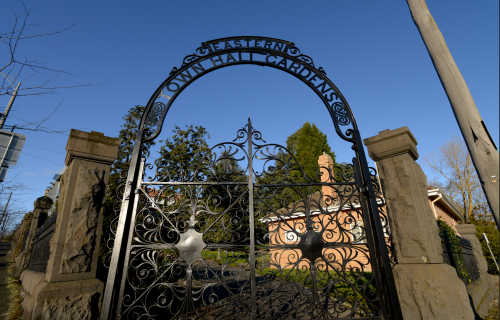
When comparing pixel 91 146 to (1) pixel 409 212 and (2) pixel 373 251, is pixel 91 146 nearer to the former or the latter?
(2) pixel 373 251

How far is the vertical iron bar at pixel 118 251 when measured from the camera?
8.29ft

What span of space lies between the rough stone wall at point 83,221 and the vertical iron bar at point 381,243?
337 centimetres

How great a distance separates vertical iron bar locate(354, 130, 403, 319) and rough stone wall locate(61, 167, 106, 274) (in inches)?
133

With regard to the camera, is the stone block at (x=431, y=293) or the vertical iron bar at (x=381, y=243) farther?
the vertical iron bar at (x=381, y=243)

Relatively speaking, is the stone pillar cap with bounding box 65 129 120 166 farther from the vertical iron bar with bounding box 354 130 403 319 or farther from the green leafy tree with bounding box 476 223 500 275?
the green leafy tree with bounding box 476 223 500 275

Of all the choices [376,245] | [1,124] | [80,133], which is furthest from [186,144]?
[376,245]

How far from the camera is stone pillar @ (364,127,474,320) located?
2457mm

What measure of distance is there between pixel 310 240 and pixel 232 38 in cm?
347

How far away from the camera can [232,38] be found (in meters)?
4.05

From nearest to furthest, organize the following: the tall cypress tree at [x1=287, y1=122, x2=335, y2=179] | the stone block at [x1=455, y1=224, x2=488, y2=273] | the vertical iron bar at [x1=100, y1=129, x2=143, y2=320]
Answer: the vertical iron bar at [x1=100, y1=129, x2=143, y2=320]
the stone block at [x1=455, y1=224, x2=488, y2=273]
the tall cypress tree at [x1=287, y1=122, x2=335, y2=179]

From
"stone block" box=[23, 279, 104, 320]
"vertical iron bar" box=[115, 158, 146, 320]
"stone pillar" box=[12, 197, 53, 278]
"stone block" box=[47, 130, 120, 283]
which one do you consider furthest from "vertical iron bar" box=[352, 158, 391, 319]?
"stone pillar" box=[12, 197, 53, 278]

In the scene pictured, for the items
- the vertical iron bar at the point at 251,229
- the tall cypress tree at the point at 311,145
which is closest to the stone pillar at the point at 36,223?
the vertical iron bar at the point at 251,229

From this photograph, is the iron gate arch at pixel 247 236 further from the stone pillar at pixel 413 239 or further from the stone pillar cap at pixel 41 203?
the stone pillar cap at pixel 41 203

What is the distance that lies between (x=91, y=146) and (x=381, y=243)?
3740 mm
